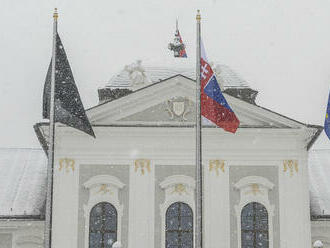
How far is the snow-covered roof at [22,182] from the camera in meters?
22.8

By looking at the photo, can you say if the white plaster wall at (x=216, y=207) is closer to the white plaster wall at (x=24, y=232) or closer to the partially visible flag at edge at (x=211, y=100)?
the white plaster wall at (x=24, y=232)

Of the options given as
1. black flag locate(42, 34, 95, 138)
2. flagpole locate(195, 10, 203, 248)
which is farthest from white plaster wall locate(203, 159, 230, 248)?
black flag locate(42, 34, 95, 138)

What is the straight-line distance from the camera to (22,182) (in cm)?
2464

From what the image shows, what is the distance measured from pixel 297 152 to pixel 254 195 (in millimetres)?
2044

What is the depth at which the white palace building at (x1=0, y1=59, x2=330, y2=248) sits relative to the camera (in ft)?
67.9

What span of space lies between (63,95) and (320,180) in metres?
13.9

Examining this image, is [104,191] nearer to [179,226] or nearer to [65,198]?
[65,198]

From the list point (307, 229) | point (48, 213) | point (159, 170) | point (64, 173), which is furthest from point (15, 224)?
point (307, 229)

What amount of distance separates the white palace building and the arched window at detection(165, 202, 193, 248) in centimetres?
3

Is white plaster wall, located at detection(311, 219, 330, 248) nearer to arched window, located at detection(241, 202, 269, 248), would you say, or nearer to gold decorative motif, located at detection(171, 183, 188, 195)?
arched window, located at detection(241, 202, 269, 248)

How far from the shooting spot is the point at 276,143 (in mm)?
21406

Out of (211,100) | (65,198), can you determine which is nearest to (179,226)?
(65,198)

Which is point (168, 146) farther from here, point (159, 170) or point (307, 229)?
point (307, 229)

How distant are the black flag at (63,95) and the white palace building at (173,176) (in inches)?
223
